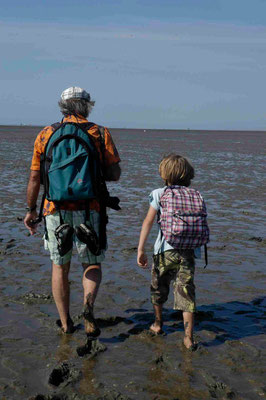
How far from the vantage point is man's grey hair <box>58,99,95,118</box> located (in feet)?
15.1

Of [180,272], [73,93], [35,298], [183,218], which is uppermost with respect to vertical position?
[73,93]

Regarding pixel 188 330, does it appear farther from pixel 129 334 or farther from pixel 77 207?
pixel 77 207

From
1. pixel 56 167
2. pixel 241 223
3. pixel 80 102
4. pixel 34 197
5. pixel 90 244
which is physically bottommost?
pixel 241 223

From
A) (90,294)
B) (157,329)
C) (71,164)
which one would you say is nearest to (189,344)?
(157,329)

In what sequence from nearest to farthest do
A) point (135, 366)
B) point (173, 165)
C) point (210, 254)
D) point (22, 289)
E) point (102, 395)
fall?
point (102, 395) < point (135, 366) < point (173, 165) < point (22, 289) < point (210, 254)

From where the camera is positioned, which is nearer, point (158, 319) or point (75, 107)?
point (75, 107)

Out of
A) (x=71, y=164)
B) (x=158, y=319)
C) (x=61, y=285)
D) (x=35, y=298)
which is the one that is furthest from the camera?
(x=35, y=298)

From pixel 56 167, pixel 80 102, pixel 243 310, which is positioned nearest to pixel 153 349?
pixel 243 310

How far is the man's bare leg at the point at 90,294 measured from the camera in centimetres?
458

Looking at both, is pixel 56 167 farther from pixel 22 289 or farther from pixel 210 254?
pixel 210 254

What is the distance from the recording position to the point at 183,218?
445 centimetres

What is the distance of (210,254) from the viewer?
7.84 meters

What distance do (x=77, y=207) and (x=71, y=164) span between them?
41 cm

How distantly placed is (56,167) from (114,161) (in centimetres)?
54
